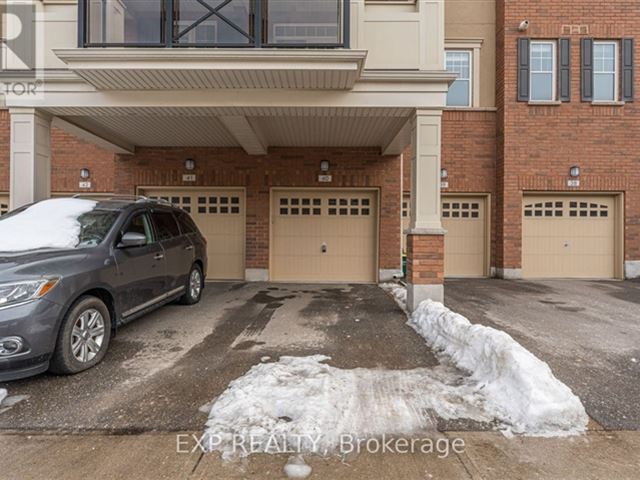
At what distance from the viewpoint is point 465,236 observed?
9078mm

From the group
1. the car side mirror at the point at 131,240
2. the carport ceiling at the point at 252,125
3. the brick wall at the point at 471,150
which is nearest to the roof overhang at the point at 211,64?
the carport ceiling at the point at 252,125

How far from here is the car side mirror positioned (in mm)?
3869

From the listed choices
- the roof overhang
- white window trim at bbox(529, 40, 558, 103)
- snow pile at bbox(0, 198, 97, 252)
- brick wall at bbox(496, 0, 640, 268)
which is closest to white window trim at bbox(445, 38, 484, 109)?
brick wall at bbox(496, 0, 640, 268)

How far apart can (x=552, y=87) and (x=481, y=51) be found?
6.49 ft

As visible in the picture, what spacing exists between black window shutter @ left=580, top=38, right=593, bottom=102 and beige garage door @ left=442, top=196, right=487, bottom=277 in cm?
353

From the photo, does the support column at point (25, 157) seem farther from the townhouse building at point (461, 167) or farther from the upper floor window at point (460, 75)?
the upper floor window at point (460, 75)

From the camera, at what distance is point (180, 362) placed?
349 centimetres

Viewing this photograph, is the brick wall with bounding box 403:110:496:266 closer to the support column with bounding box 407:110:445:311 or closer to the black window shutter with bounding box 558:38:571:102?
the black window shutter with bounding box 558:38:571:102

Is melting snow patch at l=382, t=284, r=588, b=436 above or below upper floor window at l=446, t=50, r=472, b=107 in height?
below

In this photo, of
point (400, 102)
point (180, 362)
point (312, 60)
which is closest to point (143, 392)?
point (180, 362)

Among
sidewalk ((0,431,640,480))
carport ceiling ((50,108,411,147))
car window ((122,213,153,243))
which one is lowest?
sidewalk ((0,431,640,480))

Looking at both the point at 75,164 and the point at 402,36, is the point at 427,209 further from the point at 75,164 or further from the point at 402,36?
the point at 75,164

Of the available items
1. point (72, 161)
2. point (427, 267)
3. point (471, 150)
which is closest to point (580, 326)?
point (427, 267)

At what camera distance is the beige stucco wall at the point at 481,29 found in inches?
354
